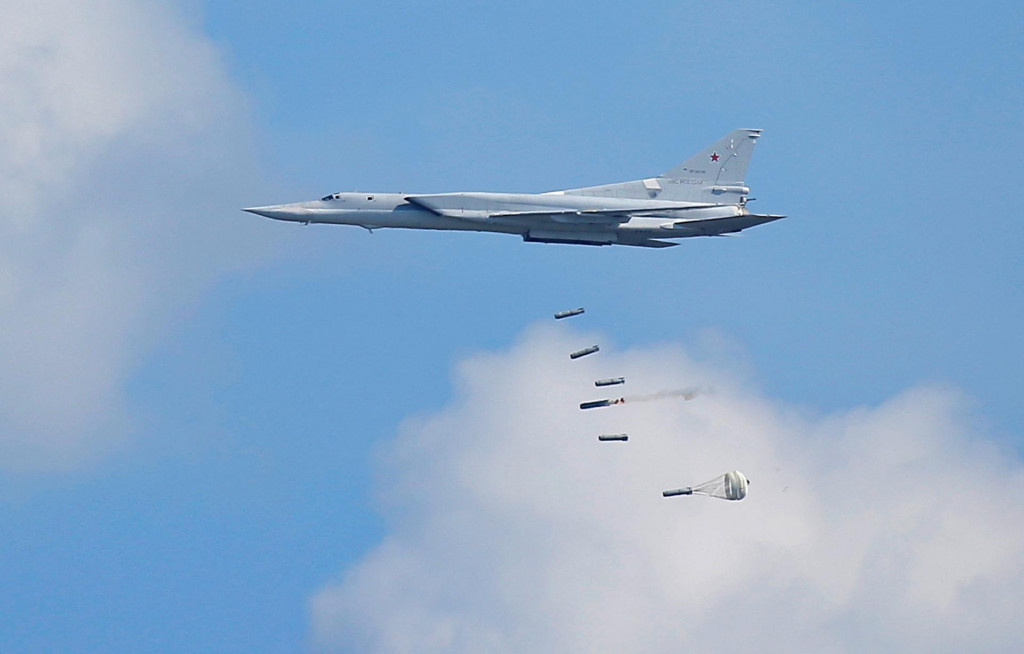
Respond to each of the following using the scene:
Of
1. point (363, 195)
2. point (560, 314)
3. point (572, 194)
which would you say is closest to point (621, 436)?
point (560, 314)

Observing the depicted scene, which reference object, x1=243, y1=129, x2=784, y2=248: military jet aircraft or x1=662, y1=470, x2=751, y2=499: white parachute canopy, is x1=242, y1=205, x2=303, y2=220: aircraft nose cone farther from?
x1=662, y1=470, x2=751, y2=499: white parachute canopy

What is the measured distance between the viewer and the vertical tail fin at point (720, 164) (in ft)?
206

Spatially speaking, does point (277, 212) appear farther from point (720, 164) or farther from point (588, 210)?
point (720, 164)

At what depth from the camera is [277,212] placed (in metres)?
61.2

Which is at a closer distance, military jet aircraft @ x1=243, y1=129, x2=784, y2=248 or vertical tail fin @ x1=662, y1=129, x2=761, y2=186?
military jet aircraft @ x1=243, y1=129, x2=784, y2=248

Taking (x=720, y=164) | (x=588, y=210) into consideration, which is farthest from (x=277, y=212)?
(x=720, y=164)

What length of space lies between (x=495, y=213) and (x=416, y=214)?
11.9 ft

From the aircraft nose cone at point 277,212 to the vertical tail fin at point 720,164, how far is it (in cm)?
1726

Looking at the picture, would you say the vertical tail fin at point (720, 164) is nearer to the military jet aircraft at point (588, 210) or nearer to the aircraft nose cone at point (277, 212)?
the military jet aircraft at point (588, 210)

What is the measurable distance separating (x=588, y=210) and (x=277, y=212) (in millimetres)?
14244

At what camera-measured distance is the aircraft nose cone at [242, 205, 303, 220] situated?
61.1 m

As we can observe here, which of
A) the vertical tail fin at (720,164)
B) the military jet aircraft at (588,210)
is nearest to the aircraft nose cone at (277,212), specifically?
the military jet aircraft at (588,210)

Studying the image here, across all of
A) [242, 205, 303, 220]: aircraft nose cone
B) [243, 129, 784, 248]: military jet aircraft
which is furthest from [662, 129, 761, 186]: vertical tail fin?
[242, 205, 303, 220]: aircraft nose cone

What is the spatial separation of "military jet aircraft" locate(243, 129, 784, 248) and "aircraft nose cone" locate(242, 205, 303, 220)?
1.8 inches
